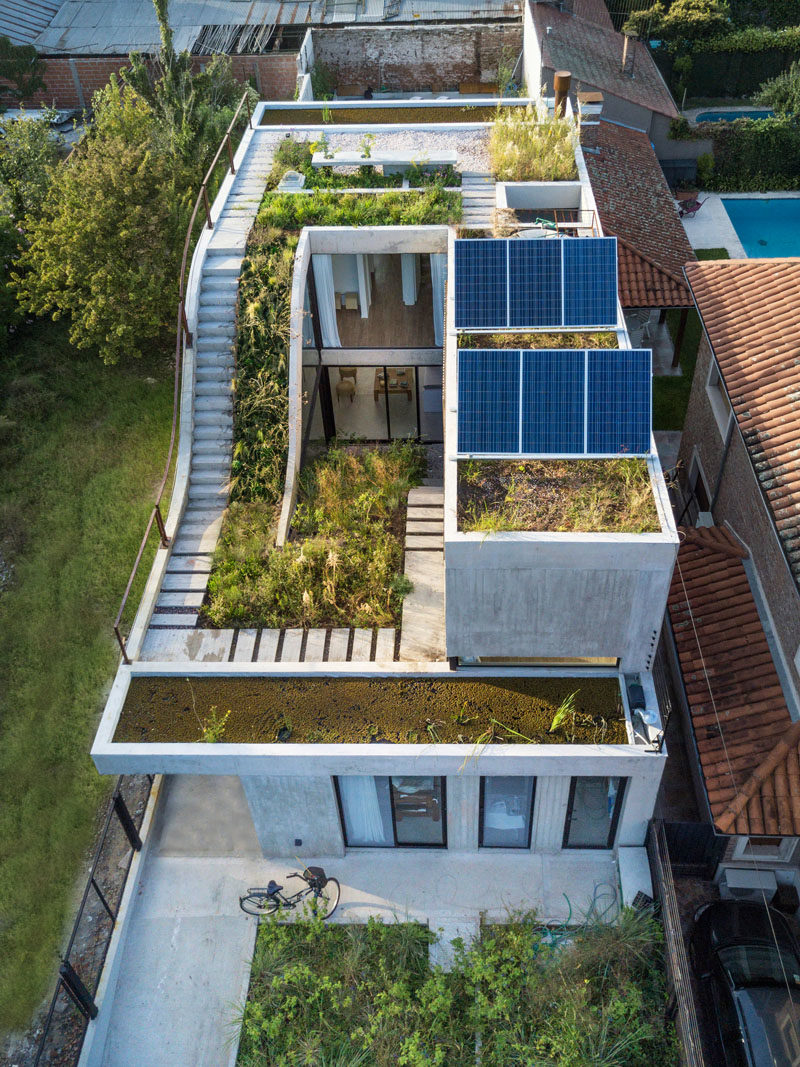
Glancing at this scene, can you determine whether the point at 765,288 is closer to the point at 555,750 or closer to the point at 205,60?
the point at 555,750

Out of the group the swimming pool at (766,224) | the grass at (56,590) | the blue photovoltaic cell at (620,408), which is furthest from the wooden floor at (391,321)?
the swimming pool at (766,224)

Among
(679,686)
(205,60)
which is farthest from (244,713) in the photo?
(205,60)

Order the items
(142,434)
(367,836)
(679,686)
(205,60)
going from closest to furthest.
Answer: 1. (367,836)
2. (679,686)
3. (142,434)
4. (205,60)

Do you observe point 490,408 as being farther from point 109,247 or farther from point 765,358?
point 109,247

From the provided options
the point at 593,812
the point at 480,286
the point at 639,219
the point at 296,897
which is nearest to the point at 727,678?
the point at 593,812

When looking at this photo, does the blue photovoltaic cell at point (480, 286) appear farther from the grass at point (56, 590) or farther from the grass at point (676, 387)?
the grass at point (676, 387)
